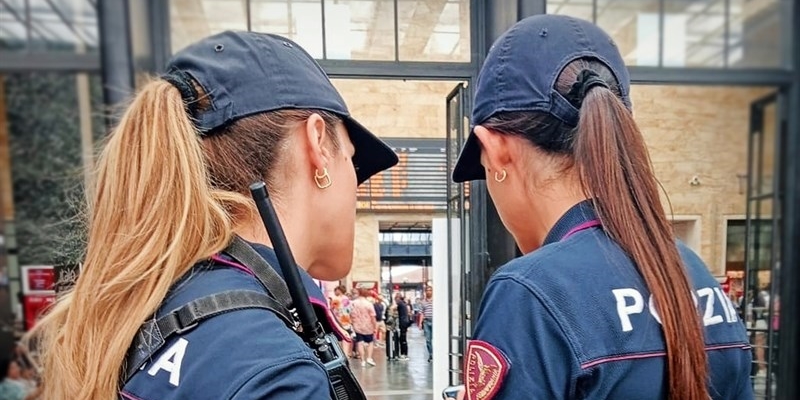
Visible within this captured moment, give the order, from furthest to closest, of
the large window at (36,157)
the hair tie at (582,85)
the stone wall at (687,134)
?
1. the large window at (36,157)
2. the stone wall at (687,134)
3. the hair tie at (582,85)

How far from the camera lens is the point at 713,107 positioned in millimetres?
1906

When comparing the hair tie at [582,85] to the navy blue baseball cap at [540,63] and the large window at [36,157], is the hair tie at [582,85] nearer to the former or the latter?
the navy blue baseball cap at [540,63]

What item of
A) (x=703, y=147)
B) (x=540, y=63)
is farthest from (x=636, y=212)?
(x=703, y=147)

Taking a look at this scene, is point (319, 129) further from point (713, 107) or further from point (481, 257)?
point (713, 107)

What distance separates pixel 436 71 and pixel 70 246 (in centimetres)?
127

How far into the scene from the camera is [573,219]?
0.71 meters

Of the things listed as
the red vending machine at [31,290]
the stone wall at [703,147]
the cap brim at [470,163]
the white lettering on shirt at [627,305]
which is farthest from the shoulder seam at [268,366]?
the red vending machine at [31,290]

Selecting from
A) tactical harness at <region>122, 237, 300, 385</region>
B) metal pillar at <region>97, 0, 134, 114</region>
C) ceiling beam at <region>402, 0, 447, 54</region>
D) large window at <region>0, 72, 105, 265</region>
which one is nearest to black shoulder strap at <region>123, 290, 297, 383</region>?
tactical harness at <region>122, 237, 300, 385</region>

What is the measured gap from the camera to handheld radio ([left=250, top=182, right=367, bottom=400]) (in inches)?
22.1

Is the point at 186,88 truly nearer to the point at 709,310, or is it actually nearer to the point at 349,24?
the point at 709,310

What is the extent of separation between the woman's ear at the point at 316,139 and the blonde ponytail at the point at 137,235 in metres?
0.10

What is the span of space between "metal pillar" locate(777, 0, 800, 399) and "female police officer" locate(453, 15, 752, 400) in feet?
4.81

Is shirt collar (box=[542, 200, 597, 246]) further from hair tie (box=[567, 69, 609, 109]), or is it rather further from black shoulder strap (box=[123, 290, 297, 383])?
black shoulder strap (box=[123, 290, 297, 383])

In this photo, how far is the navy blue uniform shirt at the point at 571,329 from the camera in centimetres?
63
